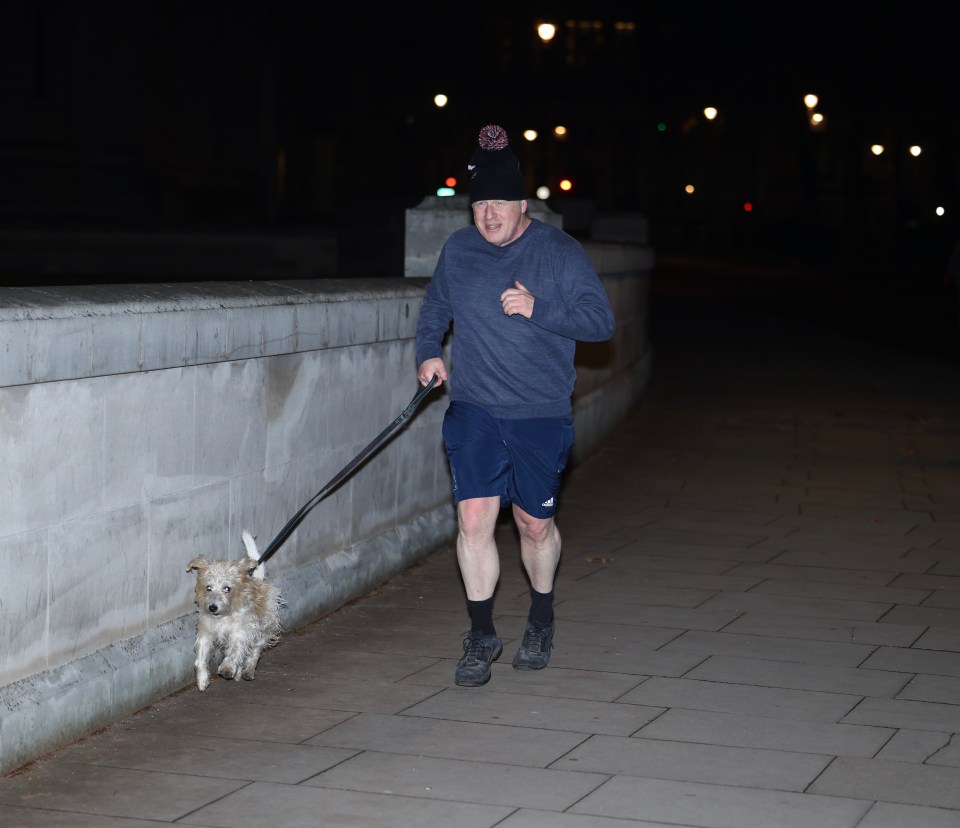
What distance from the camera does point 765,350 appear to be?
2416 cm

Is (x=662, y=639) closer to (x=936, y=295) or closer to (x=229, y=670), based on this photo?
(x=229, y=670)

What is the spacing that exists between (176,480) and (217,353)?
0.55 meters

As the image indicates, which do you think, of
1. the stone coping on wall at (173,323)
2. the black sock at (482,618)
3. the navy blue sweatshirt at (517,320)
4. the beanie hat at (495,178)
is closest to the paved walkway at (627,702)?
the black sock at (482,618)

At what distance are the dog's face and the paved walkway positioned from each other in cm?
37

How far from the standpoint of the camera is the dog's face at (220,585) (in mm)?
6297

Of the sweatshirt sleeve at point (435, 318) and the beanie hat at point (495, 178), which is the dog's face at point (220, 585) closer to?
the sweatshirt sleeve at point (435, 318)

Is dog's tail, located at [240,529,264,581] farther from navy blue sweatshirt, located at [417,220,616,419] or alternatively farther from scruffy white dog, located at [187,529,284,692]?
navy blue sweatshirt, located at [417,220,616,419]

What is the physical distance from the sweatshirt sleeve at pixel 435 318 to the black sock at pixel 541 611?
1.10m

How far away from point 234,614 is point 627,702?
1.55m

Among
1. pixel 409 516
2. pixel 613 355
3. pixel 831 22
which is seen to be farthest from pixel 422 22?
pixel 409 516

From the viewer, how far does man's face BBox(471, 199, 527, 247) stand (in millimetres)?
6590

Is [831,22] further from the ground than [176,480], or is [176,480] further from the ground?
[831,22]

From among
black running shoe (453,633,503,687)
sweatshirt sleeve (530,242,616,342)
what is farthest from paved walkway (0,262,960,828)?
sweatshirt sleeve (530,242,616,342)

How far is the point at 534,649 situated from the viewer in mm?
6926
